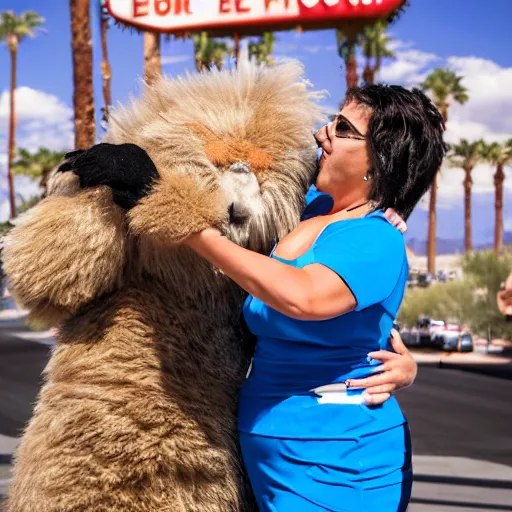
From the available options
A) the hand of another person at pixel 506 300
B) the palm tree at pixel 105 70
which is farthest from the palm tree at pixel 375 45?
the hand of another person at pixel 506 300

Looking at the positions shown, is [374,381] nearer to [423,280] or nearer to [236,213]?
[236,213]

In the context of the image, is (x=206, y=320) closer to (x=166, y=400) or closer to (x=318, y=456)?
(x=166, y=400)

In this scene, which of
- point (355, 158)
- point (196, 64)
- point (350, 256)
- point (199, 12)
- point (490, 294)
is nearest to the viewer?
point (350, 256)

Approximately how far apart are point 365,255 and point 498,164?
82.7ft

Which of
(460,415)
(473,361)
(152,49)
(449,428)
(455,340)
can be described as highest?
(152,49)

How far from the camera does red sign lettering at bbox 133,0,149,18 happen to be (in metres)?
7.32

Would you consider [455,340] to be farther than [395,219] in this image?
Yes

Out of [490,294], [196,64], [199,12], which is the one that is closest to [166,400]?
[196,64]

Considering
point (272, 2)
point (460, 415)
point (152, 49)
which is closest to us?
point (460, 415)

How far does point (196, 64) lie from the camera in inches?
57.2

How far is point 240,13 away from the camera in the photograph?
721 centimetres

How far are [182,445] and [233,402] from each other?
13 cm

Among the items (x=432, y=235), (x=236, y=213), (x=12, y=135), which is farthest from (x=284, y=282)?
(x=12, y=135)

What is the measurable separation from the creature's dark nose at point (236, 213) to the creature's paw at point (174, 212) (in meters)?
0.08
